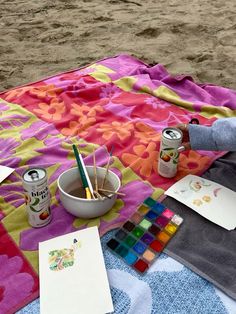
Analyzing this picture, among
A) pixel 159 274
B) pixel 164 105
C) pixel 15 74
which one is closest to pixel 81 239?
pixel 159 274

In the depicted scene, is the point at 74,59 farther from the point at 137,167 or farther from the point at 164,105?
the point at 137,167

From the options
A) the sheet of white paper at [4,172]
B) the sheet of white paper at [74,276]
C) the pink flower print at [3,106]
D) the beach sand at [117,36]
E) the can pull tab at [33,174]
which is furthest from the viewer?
the beach sand at [117,36]

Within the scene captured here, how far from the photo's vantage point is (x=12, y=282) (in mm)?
920

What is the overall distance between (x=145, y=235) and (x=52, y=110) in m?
0.82

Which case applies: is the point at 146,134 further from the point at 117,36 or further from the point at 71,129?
the point at 117,36

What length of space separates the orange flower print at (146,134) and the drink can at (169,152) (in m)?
0.20

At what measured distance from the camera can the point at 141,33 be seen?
2.76 metres

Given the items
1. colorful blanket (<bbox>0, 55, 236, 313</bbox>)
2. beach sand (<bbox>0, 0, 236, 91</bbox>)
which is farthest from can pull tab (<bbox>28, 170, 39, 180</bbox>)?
beach sand (<bbox>0, 0, 236, 91</bbox>)

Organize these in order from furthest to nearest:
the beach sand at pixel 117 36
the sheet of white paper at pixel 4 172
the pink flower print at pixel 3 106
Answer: the beach sand at pixel 117 36
the pink flower print at pixel 3 106
the sheet of white paper at pixel 4 172

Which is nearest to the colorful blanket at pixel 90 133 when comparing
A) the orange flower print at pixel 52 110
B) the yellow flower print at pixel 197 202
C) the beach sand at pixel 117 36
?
the orange flower print at pixel 52 110

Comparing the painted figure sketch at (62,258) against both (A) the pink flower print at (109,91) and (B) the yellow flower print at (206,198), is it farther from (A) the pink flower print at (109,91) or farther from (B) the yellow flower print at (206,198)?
(A) the pink flower print at (109,91)

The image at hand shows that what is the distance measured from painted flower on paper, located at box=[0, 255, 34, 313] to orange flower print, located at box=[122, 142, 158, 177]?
1.65ft

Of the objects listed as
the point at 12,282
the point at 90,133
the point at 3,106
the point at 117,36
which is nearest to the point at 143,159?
the point at 90,133

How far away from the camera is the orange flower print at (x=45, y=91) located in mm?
1695
